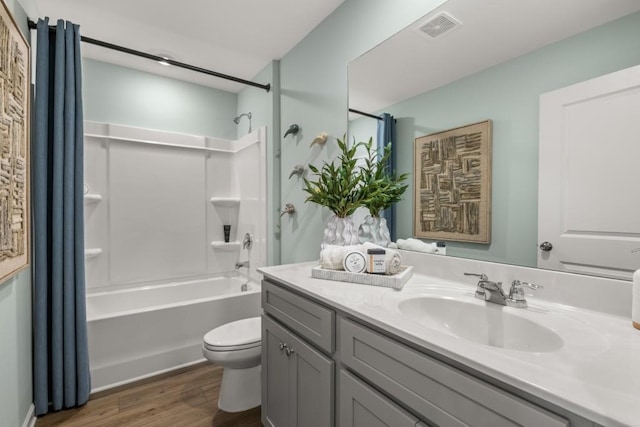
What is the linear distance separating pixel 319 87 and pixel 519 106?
4.47ft

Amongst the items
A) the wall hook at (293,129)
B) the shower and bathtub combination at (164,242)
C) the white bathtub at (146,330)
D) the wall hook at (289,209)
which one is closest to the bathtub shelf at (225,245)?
the shower and bathtub combination at (164,242)

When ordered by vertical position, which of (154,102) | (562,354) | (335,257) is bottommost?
(562,354)

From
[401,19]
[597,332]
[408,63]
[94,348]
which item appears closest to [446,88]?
[408,63]

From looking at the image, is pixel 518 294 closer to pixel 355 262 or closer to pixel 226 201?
pixel 355 262

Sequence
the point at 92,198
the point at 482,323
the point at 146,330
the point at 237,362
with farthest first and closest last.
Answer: the point at 92,198, the point at 146,330, the point at 237,362, the point at 482,323

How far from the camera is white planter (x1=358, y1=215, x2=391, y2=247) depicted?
1.67 meters

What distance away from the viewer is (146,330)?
2199 millimetres

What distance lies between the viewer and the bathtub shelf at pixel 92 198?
258cm

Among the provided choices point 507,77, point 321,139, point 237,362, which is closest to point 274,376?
point 237,362

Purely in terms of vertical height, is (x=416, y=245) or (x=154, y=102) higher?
(x=154, y=102)

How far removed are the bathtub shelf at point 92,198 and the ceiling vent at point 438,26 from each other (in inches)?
109

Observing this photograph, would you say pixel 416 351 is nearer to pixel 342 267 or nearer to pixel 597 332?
pixel 597 332

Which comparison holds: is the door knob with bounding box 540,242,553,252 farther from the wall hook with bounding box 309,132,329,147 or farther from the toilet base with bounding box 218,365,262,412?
the toilet base with bounding box 218,365,262,412

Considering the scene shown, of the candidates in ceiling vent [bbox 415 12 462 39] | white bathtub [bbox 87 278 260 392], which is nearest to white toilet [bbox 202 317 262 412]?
white bathtub [bbox 87 278 260 392]
